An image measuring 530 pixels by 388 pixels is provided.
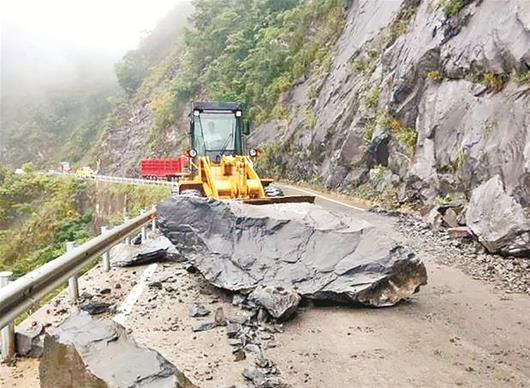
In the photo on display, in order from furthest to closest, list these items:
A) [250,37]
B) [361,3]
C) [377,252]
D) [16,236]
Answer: [250,37] < [16,236] < [361,3] < [377,252]

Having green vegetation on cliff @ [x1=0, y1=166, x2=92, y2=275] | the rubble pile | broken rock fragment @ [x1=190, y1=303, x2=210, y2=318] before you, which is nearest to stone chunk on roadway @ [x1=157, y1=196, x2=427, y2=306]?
broken rock fragment @ [x1=190, y1=303, x2=210, y2=318]

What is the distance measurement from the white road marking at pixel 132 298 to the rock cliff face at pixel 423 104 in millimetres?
7011

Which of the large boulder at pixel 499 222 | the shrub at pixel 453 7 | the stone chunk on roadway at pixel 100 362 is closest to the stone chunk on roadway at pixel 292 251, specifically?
the stone chunk on roadway at pixel 100 362

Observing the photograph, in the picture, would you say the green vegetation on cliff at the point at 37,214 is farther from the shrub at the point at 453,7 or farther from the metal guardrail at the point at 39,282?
the metal guardrail at the point at 39,282

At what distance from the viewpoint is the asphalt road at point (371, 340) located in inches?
146

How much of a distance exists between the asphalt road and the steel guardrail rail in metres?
0.72

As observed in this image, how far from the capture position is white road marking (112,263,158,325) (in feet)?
16.5

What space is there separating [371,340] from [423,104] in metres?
14.1

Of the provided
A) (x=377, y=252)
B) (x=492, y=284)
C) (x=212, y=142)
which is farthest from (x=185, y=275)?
(x=212, y=142)

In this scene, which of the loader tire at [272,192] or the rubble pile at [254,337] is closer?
the rubble pile at [254,337]

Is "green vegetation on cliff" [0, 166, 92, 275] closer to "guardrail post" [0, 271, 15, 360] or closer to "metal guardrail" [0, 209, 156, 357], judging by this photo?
"metal guardrail" [0, 209, 156, 357]

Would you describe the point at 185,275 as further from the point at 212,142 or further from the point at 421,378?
the point at 212,142

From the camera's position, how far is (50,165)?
260ft

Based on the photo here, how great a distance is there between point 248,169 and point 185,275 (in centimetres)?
623
